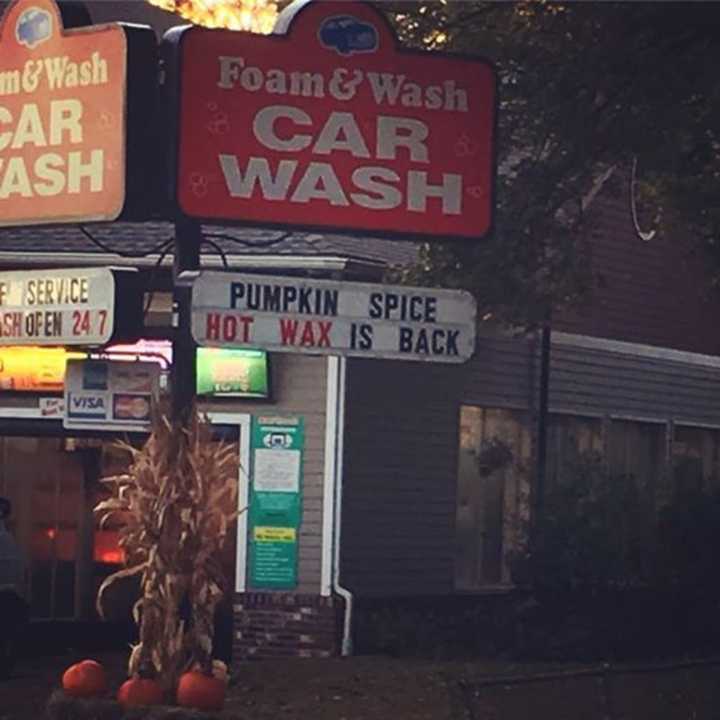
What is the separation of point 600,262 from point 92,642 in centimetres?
866

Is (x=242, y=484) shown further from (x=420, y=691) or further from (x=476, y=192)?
(x=476, y=192)

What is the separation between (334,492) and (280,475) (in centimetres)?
62

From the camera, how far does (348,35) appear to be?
15.3 m

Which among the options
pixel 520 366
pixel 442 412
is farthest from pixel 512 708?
pixel 520 366

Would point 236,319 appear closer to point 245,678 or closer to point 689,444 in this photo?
point 245,678

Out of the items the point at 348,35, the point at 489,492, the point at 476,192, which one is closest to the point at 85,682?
the point at 476,192

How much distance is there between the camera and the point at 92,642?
2764 centimetres

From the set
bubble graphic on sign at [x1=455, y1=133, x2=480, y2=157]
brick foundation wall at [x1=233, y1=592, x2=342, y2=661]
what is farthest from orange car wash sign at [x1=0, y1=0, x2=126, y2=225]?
brick foundation wall at [x1=233, y1=592, x2=342, y2=661]

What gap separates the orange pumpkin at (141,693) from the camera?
14.0 meters

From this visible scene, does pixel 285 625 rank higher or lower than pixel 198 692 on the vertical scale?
lower

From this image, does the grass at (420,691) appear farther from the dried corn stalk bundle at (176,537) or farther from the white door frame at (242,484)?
the white door frame at (242,484)

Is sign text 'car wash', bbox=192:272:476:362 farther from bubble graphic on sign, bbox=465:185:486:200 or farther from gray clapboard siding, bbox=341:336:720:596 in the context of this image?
gray clapboard siding, bbox=341:336:720:596

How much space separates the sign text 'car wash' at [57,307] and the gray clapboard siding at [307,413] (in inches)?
396

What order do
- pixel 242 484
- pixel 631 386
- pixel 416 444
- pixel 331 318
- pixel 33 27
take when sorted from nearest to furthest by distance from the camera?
pixel 331 318
pixel 33 27
pixel 242 484
pixel 416 444
pixel 631 386
